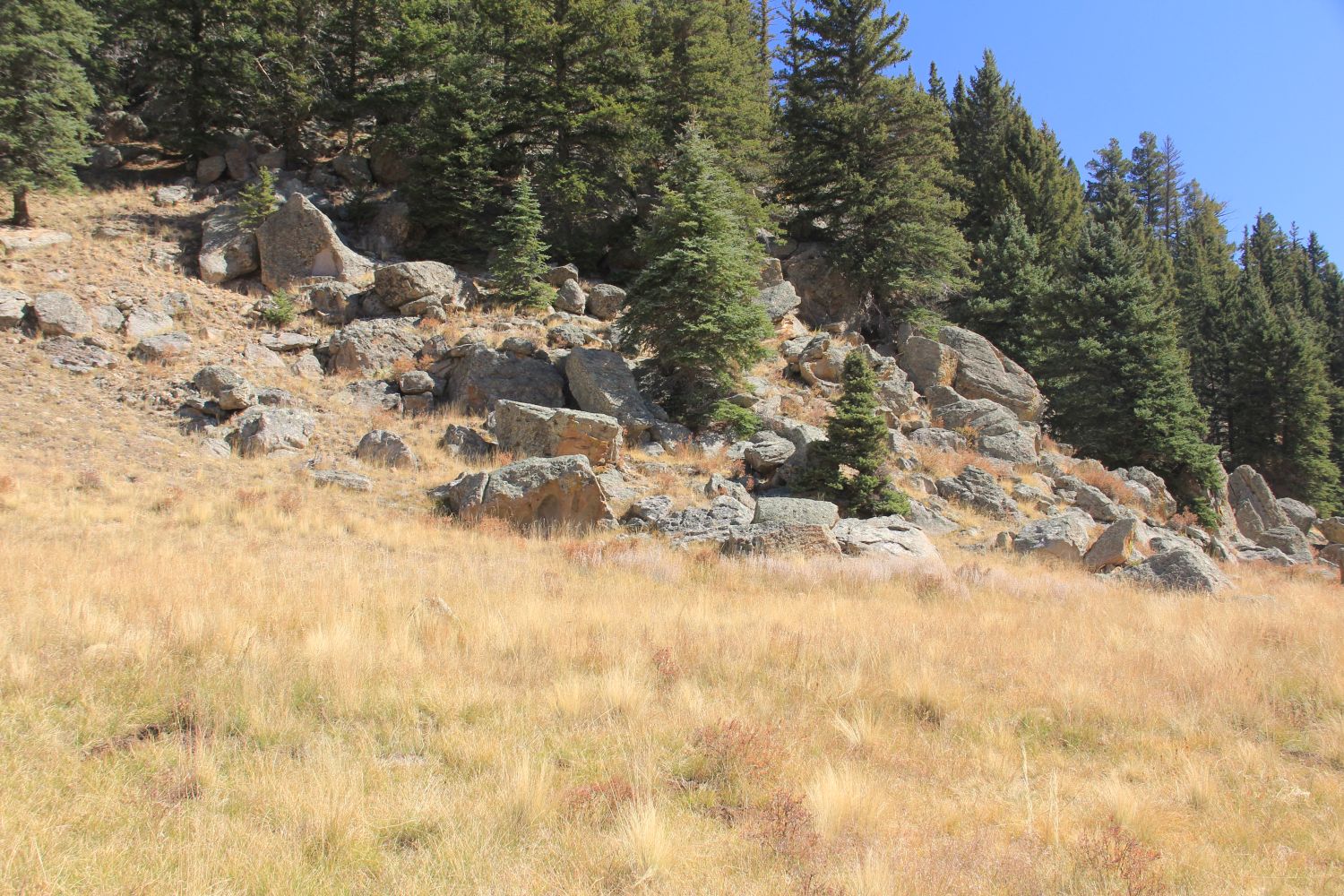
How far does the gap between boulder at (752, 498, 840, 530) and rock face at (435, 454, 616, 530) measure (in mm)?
2977

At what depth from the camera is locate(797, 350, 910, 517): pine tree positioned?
51.4ft

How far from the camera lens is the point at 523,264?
80.8 ft

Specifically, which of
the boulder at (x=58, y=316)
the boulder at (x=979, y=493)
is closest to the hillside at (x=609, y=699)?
the boulder at (x=979, y=493)

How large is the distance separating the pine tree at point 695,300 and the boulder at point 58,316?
13799 mm

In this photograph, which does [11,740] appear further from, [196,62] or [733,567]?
[196,62]

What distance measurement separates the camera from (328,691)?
199 inches

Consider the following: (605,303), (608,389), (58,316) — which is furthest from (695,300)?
(58,316)

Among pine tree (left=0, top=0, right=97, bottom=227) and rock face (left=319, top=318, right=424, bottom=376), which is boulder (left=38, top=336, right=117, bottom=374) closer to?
rock face (left=319, top=318, right=424, bottom=376)

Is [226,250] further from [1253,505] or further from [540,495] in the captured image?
[1253,505]

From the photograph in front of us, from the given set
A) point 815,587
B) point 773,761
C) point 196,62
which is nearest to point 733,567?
point 815,587

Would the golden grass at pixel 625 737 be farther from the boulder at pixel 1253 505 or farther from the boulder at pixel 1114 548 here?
the boulder at pixel 1253 505

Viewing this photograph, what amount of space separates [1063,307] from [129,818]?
33.5m

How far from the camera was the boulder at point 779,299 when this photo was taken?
85.3 feet

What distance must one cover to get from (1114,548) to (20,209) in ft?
102
